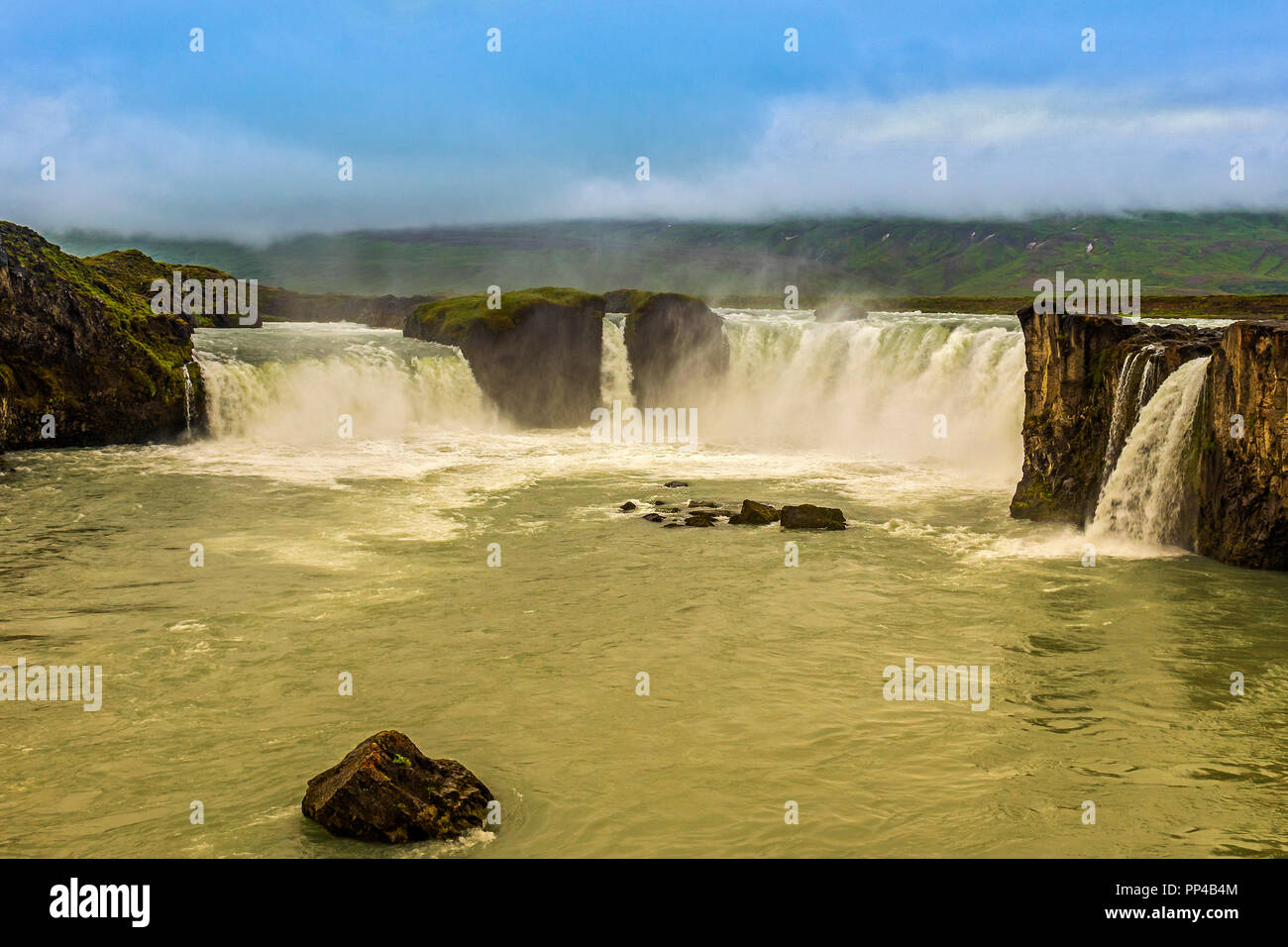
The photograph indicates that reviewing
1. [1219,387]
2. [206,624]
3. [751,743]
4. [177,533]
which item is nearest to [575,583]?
[206,624]

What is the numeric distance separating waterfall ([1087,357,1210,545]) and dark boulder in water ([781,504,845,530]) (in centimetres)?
635

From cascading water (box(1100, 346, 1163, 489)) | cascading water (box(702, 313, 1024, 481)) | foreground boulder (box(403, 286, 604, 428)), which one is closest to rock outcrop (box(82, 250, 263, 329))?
foreground boulder (box(403, 286, 604, 428))

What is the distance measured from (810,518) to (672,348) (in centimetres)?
3559

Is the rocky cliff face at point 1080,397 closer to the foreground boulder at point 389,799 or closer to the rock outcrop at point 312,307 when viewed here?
the foreground boulder at point 389,799

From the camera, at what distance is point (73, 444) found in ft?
146

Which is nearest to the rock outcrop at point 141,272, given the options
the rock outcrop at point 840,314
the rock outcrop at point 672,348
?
the rock outcrop at point 672,348

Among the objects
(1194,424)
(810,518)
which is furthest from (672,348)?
(1194,424)

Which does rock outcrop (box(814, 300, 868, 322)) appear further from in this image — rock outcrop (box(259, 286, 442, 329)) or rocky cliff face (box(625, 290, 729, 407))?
rock outcrop (box(259, 286, 442, 329))

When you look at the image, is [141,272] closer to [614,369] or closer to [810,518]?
[614,369]

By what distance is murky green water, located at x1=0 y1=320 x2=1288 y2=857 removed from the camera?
1198 centimetres

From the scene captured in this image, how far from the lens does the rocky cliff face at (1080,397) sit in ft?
91.9

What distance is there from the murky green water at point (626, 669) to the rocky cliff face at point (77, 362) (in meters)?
8.87

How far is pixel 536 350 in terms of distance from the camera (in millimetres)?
60438

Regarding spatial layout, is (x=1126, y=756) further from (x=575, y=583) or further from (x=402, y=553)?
(x=402, y=553)
